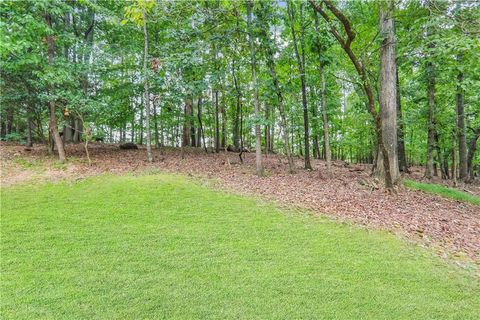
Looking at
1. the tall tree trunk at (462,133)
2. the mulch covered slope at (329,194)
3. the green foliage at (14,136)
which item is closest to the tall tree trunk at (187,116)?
the mulch covered slope at (329,194)

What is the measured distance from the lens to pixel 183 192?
6.22 metres

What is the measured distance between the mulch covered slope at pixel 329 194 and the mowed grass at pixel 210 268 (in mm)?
704

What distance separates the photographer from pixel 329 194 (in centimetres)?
648

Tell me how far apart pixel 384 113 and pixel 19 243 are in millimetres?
7774

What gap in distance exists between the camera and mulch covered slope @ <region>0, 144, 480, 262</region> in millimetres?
4574

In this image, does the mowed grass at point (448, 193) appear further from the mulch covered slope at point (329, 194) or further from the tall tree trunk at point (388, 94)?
the tall tree trunk at point (388, 94)

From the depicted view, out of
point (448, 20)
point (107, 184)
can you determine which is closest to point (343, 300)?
point (448, 20)

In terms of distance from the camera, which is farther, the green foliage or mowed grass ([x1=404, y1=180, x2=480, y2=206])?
the green foliage

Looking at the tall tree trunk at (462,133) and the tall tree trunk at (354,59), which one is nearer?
the tall tree trunk at (354,59)

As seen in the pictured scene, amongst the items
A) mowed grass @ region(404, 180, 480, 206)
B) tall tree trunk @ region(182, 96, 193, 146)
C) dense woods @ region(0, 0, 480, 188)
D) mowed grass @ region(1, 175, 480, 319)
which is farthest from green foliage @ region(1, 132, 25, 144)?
mowed grass @ region(404, 180, 480, 206)

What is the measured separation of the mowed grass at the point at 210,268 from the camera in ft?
8.60

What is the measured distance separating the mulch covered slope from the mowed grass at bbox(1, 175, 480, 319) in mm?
704

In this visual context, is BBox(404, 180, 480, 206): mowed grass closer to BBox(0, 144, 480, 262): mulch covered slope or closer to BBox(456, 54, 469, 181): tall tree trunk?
BBox(0, 144, 480, 262): mulch covered slope

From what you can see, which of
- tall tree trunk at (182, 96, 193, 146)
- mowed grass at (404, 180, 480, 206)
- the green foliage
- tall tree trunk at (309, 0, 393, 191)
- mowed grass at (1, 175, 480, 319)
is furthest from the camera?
tall tree trunk at (182, 96, 193, 146)
